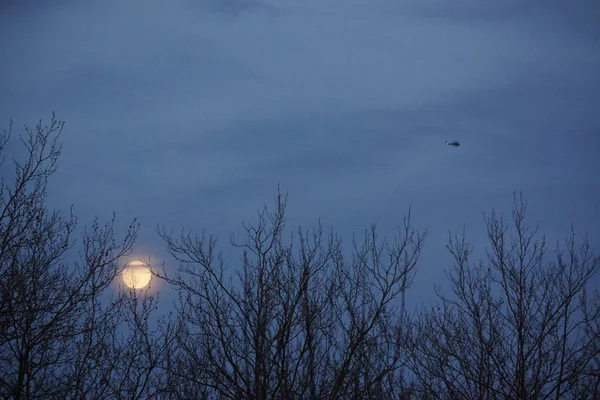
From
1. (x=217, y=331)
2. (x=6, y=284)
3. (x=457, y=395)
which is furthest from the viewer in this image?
(x=457, y=395)

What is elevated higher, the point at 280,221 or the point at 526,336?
the point at 280,221

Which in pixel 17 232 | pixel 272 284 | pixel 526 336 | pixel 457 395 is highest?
pixel 17 232

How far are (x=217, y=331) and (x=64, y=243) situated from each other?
9.86 ft

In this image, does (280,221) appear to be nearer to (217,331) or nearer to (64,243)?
(217,331)

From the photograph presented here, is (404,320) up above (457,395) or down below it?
above

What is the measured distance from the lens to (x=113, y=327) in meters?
12.6

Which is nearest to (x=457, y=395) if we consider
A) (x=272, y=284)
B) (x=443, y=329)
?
(x=443, y=329)

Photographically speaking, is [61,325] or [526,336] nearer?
[61,325]

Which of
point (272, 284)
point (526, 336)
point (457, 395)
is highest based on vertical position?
point (272, 284)

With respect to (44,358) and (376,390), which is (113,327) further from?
(376,390)

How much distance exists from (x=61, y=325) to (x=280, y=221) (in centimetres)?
399

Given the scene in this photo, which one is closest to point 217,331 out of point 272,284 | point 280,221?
point 272,284

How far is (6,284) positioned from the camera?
1026 centimetres

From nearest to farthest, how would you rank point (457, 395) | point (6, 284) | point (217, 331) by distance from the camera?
1. point (6, 284)
2. point (217, 331)
3. point (457, 395)
